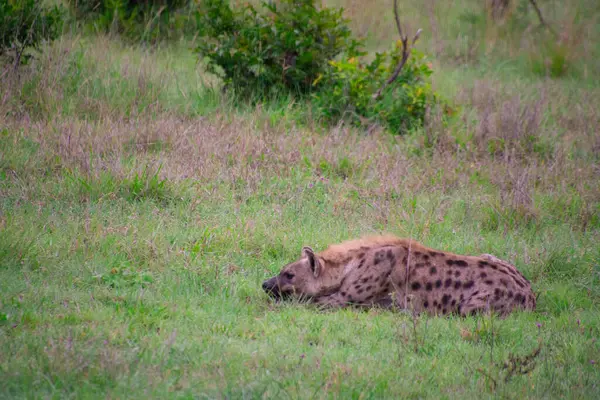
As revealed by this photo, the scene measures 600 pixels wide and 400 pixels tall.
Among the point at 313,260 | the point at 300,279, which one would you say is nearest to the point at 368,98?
the point at 313,260

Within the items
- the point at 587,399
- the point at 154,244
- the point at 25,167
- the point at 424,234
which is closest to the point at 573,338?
the point at 587,399

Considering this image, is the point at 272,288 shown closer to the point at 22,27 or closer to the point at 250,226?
the point at 250,226

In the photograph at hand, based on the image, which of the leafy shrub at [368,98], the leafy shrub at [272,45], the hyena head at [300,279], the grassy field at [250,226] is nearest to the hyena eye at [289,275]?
the hyena head at [300,279]

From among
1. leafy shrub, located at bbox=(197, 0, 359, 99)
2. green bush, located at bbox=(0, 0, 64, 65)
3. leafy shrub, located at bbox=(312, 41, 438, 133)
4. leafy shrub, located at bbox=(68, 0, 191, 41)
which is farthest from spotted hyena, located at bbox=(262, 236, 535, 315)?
leafy shrub, located at bbox=(68, 0, 191, 41)

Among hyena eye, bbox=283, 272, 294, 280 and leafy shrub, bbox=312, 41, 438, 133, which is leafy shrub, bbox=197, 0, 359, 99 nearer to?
leafy shrub, bbox=312, 41, 438, 133

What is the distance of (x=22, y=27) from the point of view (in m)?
9.32

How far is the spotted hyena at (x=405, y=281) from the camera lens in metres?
5.65

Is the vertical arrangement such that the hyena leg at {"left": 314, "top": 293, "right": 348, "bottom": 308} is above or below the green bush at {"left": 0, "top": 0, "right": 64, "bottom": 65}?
below

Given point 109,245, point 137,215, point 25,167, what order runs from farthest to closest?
1. point 25,167
2. point 137,215
3. point 109,245

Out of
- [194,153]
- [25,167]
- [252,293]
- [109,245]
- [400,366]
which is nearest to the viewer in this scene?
[400,366]

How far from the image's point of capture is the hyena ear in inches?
228

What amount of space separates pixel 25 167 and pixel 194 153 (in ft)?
5.78

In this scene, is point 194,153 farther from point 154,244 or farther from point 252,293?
point 252,293

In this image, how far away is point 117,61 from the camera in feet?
33.3
